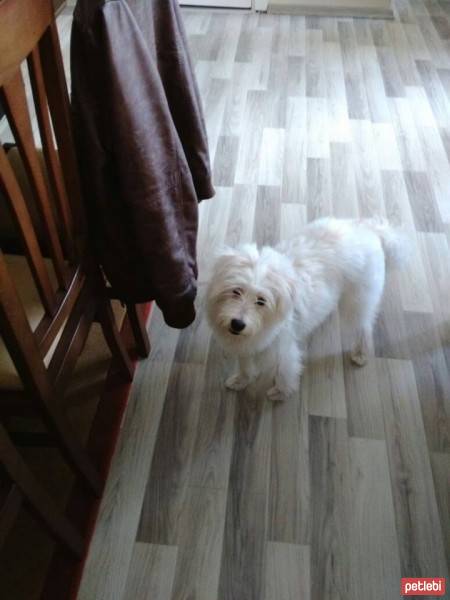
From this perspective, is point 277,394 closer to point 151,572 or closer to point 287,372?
point 287,372

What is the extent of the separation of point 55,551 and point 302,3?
12.9ft

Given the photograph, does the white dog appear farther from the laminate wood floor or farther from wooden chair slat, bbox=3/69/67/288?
wooden chair slat, bbox=3/69/67/288

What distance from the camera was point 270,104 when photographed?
275 cm

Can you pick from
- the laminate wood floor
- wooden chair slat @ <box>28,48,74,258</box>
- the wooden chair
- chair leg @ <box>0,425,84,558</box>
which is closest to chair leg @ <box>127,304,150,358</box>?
the laminate wood floor

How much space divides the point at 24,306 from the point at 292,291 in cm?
64

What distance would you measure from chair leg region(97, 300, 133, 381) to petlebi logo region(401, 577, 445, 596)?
96 centimetres

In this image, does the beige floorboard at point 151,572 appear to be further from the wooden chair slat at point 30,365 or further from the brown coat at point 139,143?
the brown coat at point 139,143

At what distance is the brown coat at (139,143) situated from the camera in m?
0.84

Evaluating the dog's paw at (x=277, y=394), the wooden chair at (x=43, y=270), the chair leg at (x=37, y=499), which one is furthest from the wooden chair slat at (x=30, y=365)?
the dog's paw at (x=277, y=394)

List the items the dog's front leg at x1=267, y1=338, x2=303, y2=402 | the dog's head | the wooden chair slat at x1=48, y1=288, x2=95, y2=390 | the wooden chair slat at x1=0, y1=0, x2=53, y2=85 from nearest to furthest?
the wooden chair slat at x1=0, y1=0, x2=53, y2=85 → the wooden chair slat at x1=48, y1=288, x2=95, y2=390 → the dog's head → the dog's front leg at x1=267, y1=338, x2=303, y2=402

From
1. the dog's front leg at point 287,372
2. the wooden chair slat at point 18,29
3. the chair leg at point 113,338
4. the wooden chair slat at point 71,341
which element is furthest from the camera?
the dog's front leg at point 287,372

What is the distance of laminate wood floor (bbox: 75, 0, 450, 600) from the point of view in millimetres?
1209

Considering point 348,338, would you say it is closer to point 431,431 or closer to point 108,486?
point 431,431

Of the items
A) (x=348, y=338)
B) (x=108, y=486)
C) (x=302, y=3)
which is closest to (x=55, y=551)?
(x=108, y=486)
